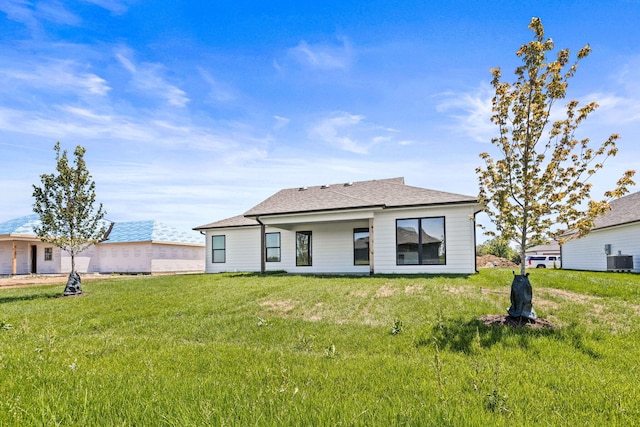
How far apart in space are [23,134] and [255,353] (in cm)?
1389

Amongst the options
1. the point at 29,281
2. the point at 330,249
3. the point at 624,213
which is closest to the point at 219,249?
the point at 330,249

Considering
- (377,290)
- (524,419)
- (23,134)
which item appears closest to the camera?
(524,419)

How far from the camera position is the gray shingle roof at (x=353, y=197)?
54.5 feet

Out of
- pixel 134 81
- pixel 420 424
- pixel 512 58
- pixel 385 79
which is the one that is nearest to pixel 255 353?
pixel 420 424

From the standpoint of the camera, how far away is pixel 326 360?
509 centimetres

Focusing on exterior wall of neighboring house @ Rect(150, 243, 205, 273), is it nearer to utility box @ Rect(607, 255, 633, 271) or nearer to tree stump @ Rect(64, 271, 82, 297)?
tree stump @ Rect(64, 271, 82, 297)

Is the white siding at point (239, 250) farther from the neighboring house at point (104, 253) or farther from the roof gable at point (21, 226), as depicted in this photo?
the roof gable at point (21, 226)

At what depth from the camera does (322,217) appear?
17453mm

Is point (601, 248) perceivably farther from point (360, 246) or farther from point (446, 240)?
point (360, 246)

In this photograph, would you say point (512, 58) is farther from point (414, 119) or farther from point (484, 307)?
point (484, 307)

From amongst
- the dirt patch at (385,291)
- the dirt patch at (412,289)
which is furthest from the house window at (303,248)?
the dirt patch at (412,289)

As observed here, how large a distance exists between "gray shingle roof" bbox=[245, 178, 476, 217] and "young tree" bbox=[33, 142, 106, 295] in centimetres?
711

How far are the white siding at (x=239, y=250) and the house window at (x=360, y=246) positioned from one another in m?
5.92

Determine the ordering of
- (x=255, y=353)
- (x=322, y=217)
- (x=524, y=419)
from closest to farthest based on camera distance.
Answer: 1. (x=524, y=419)
2. (x=255, y=353)
3. (x=322, y=217)
